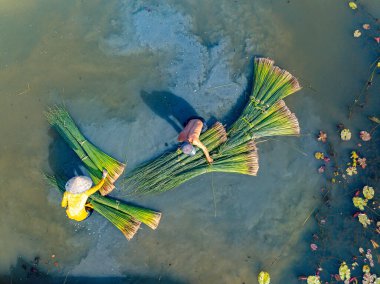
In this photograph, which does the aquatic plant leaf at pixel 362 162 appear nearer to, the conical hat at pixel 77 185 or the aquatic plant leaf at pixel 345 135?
the aquatic plant leaf at pixel 345 135

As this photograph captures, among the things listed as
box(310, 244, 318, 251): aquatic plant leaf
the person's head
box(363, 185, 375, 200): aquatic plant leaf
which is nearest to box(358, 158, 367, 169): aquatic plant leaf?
box(363, 185, 375, 200): aquatic plant leaf

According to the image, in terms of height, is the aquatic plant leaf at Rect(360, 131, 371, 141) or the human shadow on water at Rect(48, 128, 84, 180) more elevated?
the human shadow on water at Rect(48, 128, 84, 180)

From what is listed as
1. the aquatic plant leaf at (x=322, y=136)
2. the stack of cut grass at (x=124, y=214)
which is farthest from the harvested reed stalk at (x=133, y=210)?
the aquatic plant leaf at (x=322, y=136)

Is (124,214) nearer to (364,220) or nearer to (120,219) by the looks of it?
(120,219)

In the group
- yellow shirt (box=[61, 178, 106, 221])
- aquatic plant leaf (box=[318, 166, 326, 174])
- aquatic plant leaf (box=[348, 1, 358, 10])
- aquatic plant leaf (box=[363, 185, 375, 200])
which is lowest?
aquatic plant leaf (box=[363, 185, 375, 200])

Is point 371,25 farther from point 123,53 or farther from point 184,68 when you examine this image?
point 123,53

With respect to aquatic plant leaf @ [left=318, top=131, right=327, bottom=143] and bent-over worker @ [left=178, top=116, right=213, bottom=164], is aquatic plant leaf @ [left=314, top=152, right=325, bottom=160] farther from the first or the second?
bent-over worker @ [left=178, top=116, right=213, bottom=164]

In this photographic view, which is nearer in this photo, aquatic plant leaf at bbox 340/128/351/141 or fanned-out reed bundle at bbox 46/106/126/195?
fanned-out reed bundle at bbox 46/106/126/195
